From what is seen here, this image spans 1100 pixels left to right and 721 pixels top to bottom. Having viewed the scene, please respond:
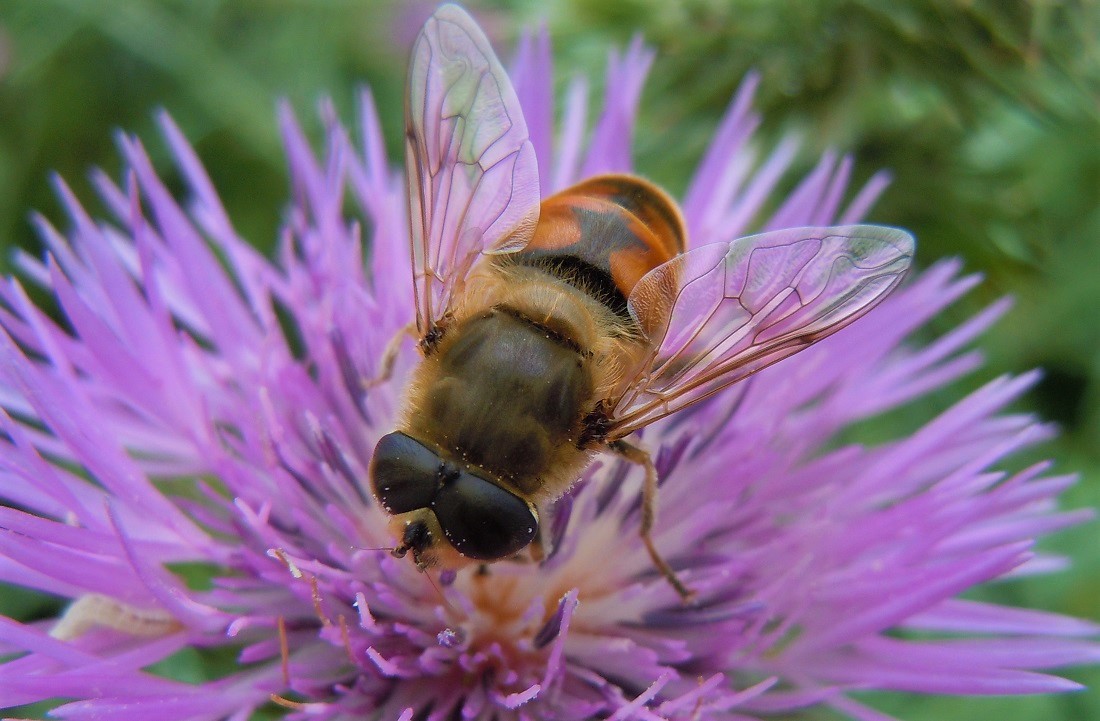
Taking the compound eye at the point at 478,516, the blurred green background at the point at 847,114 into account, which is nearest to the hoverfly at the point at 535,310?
the compound eye at the point at 478,516

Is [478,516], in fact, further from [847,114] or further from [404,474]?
[847,114]

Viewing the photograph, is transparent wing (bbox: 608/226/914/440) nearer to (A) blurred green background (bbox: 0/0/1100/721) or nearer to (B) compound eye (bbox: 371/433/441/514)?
(B) compound eye (bbox: 371/433/441/514)

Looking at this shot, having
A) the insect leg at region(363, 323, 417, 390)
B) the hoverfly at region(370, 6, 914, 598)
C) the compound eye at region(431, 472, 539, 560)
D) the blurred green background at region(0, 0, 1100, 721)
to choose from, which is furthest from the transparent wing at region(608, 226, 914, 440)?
the blurred green background at region(0, 0, 1100, 721)

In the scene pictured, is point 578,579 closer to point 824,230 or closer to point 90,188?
point 824,230

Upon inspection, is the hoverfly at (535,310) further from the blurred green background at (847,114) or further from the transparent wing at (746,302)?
the blurred green background at (847,114)

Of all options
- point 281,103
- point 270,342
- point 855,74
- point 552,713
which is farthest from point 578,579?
point 855,74

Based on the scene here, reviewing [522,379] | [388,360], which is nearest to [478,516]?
[522,379]

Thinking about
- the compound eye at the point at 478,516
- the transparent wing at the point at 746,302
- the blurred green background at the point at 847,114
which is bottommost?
the compound eye at the point at 478,516
